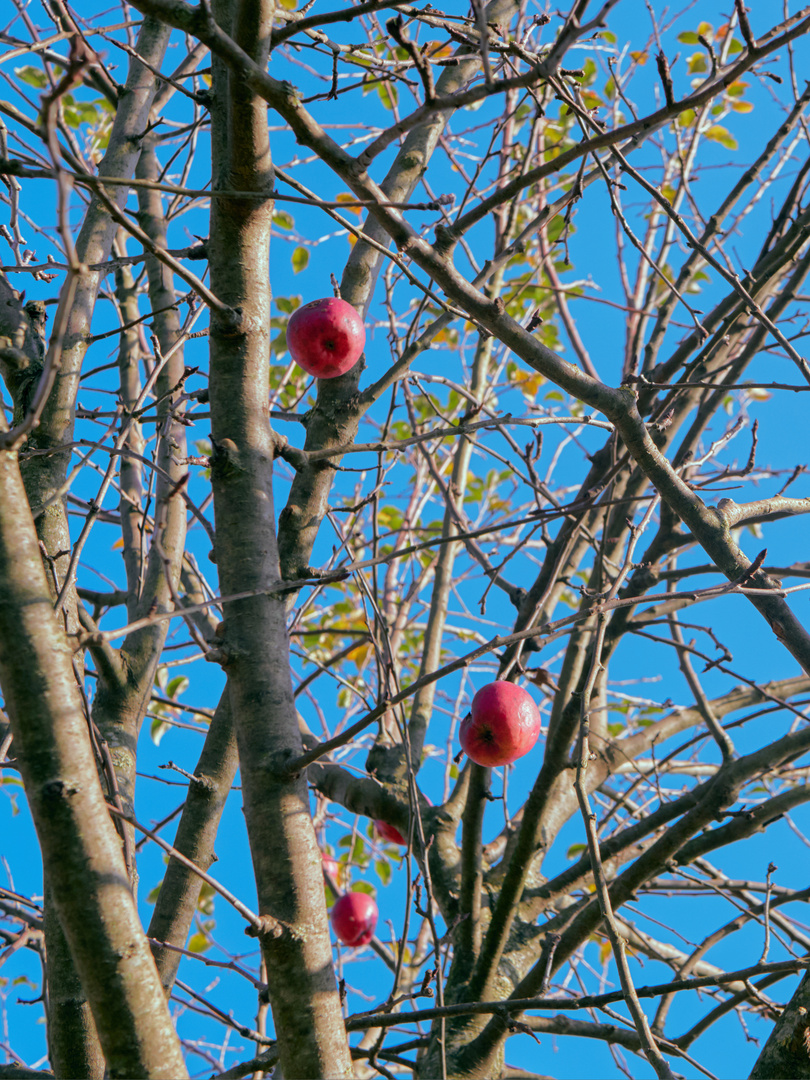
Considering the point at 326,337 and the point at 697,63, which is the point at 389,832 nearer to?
the point at 326,337

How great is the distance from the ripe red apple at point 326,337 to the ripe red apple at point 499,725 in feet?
2.91

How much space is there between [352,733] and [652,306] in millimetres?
2980

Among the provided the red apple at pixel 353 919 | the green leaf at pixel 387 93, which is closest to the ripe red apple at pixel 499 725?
the red apple at pixel 353 919

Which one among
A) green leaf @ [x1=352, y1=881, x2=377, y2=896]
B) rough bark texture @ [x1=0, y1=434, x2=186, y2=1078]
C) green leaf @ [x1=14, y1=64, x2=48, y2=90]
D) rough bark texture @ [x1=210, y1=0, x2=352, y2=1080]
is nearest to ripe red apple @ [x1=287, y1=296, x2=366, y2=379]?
rough bark texture @ [x1=210, y1=0, x2=352, y2=1080]

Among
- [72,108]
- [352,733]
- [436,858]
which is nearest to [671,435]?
[436,858]

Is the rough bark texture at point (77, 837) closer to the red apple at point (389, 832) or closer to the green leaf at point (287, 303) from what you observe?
the red apple at point (389, 832)

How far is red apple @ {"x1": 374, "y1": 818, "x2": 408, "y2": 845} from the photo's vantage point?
9.01ft

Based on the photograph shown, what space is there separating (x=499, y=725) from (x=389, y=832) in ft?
3.08

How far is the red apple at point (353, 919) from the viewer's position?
314cm

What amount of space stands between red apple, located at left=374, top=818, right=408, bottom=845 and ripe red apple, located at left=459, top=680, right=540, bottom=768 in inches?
29.6

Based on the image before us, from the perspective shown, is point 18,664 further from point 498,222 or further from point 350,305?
point 498,222

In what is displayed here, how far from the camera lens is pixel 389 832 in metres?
2.81

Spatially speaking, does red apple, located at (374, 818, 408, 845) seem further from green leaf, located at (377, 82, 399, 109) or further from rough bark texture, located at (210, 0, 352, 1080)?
green leaf, located at (377, 82, 399, 109)

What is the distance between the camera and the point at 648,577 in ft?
7.38
